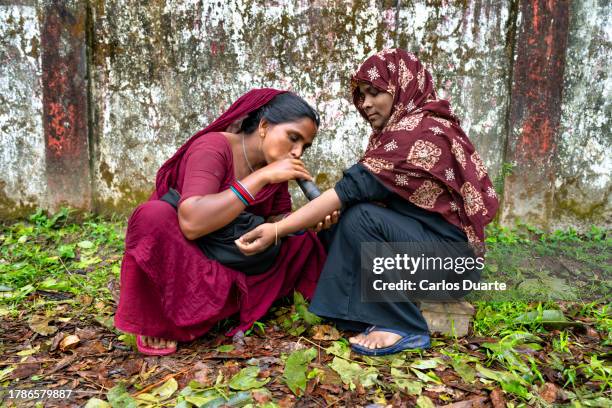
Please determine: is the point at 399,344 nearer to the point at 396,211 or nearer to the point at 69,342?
the point at 396,211

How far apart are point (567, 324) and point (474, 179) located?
38.7 inches

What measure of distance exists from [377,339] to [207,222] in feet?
3.28

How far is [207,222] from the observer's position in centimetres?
222

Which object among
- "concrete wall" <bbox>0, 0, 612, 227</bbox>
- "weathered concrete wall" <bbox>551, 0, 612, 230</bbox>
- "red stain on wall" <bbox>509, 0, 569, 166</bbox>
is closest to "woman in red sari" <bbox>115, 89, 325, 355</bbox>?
"concrete wall" <bbox>0, 0, 612, 227</bbox>

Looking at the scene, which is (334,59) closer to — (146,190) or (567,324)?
(146,190)

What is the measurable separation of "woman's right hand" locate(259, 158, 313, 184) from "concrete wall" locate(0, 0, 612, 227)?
6.14 ft

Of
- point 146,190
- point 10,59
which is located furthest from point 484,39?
point 10,59

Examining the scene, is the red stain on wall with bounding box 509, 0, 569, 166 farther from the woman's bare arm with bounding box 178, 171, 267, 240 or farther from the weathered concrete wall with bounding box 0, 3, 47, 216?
the weathered concrete wall with bounding box 0, 3, 47, 216

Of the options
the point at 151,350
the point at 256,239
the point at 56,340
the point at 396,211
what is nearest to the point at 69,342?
the point at 56,340

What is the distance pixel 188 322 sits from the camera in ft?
7.61

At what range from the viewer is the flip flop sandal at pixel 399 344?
2.27 metres

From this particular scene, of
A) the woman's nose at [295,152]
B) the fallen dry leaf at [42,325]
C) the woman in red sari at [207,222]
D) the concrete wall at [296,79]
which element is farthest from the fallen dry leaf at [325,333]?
the concrete wall at [296,79]

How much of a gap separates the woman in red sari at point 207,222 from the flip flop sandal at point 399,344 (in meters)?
0.59

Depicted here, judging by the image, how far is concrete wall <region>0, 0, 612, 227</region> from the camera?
399cm
